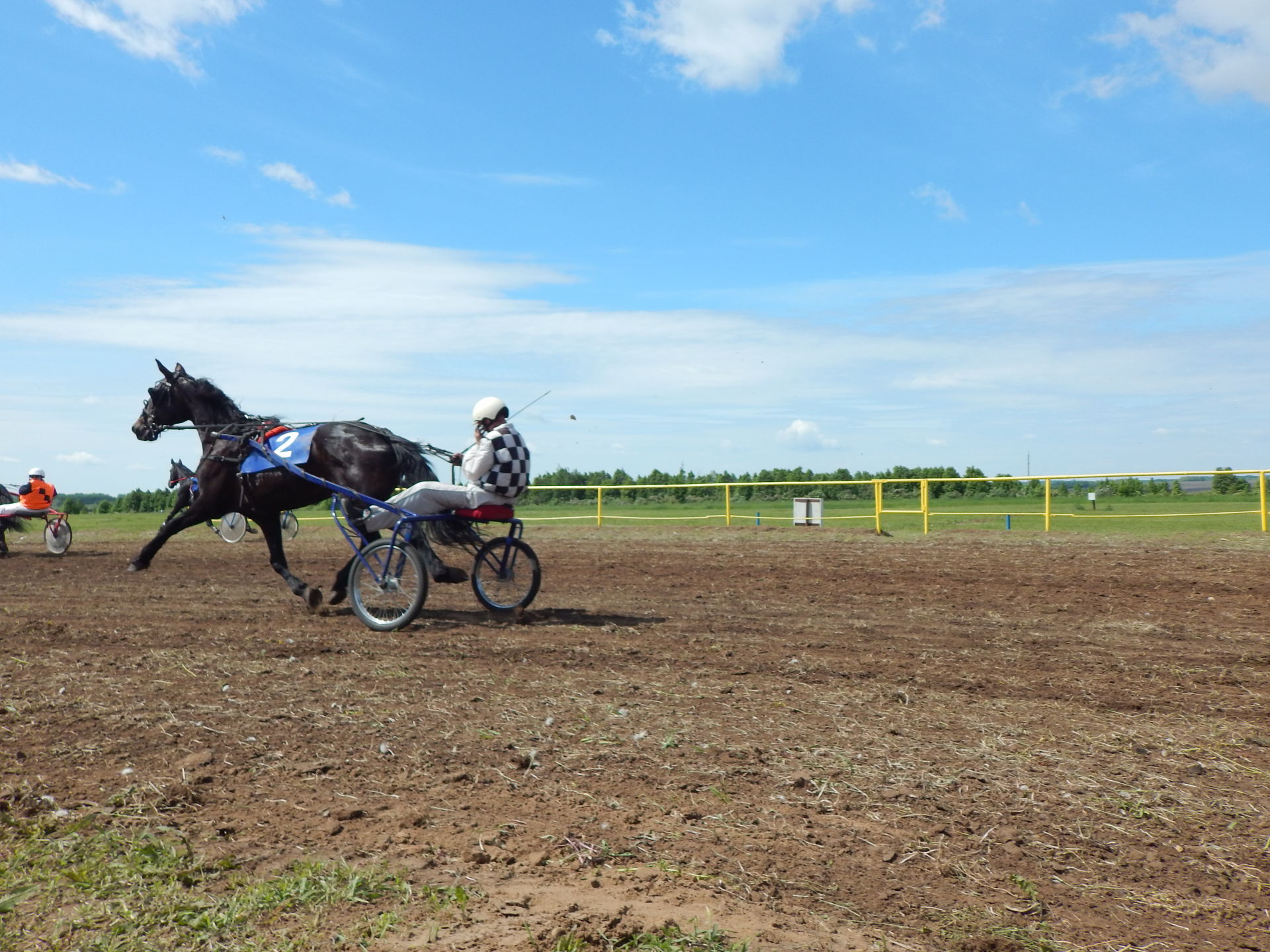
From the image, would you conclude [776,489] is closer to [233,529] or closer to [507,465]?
[233,529]

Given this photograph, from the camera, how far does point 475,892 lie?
10.9 feet

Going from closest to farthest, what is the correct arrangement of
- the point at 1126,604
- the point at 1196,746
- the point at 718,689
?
1. the point at 1196,746
2. the point at 718,689
3. the point at 1126,604

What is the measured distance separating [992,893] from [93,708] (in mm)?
4530

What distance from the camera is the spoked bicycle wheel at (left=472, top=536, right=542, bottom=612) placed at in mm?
8602

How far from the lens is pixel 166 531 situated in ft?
36.1

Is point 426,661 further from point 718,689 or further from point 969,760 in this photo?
point 969,760

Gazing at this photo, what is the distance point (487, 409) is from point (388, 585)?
1.61 m

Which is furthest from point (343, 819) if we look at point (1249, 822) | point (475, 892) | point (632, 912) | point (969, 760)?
point (1249, 822)

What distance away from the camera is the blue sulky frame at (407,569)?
815 cm

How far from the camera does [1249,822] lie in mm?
4125

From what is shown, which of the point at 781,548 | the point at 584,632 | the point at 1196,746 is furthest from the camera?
the point at 781,548

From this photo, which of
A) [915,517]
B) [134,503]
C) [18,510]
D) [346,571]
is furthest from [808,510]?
[134,503]

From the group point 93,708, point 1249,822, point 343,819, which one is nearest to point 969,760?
point 1249,822

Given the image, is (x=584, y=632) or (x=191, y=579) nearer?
(x=584, y=632)
